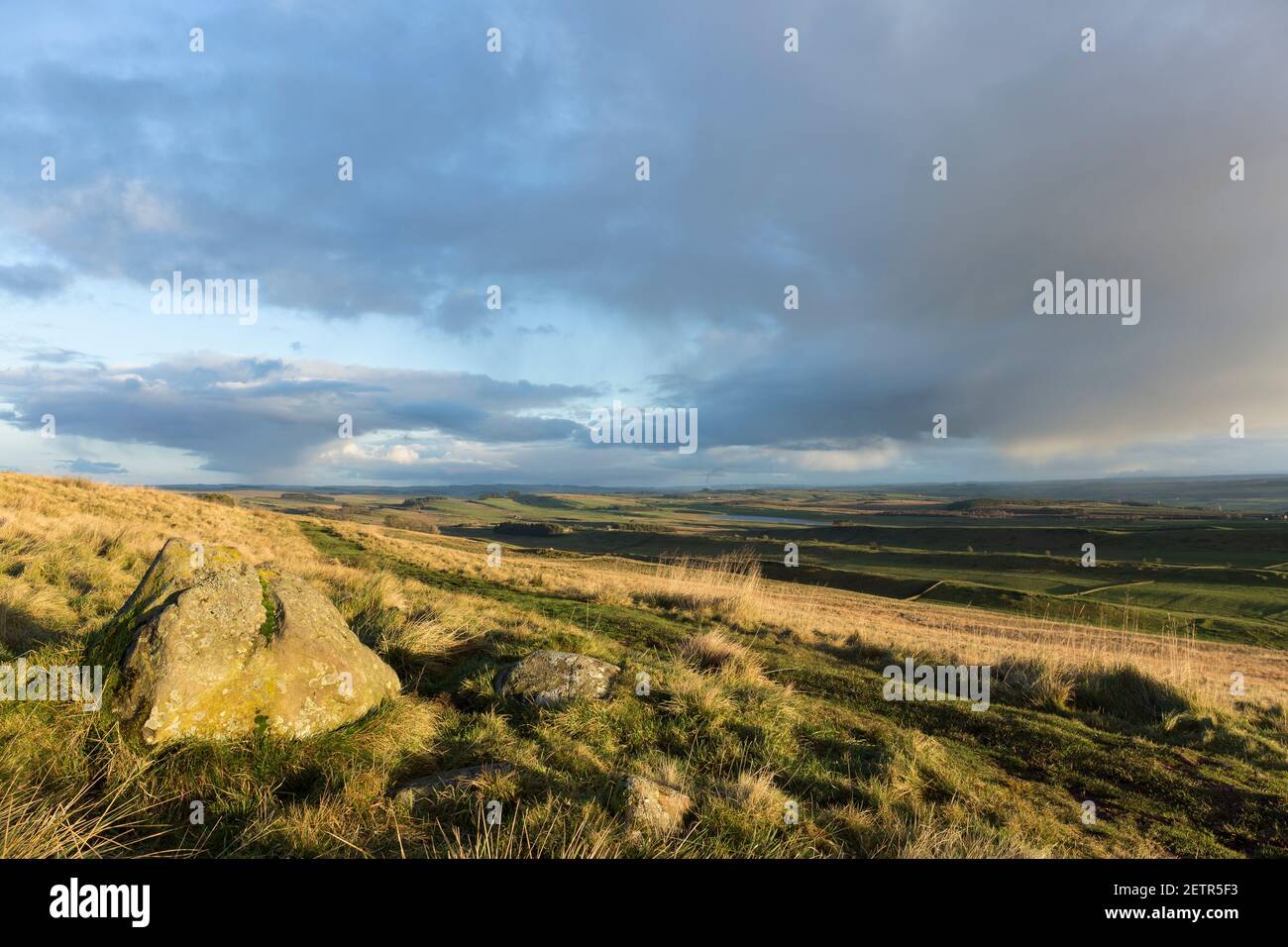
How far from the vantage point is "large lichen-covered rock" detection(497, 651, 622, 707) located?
264 inches

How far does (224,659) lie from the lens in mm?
5211

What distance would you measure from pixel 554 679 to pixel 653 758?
1836 mm

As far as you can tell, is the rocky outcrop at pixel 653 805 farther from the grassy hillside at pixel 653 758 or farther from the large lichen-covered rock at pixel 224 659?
the large lichen-covered rock at pixel 224 659

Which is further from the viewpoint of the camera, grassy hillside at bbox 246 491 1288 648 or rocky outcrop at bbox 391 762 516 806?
grassy hillside at bbox 246 491 1288 648

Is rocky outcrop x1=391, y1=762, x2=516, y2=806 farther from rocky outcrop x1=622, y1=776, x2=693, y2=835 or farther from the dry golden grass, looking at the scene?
the dry golden grass

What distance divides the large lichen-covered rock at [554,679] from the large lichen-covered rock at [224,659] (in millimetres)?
1443

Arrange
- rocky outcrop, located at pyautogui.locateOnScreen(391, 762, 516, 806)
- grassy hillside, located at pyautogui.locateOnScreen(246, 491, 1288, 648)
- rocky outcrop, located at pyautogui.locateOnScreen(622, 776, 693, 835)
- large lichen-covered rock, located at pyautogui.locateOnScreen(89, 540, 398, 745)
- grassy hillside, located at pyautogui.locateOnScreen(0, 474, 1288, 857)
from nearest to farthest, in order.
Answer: grassy hillside, located at pyautogui.locateOnScreen(0, 474, 1288, 857), rocky outcrop, located at pyautogui.locateOnScreen(622, 776, 693, 835), rocky outcrop, located at pyautogui.locateOnScreen(391, 762, 516, 806), large lichen-covered rock, located at pyautogui.locateOnScreen(89, 540, 398, 745), grassy hillside, located at pyautogui.locateOnScreen(246, 491, 1288, 648)

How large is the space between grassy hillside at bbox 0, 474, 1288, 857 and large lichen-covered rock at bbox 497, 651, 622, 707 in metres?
0.22

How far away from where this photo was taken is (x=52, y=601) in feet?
26.7

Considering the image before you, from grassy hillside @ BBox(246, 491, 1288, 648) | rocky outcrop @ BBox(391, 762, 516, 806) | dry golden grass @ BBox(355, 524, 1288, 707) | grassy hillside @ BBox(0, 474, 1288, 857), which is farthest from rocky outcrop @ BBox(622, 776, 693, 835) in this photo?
grassy hillside @ BBox(246, 491, 1288, 648)

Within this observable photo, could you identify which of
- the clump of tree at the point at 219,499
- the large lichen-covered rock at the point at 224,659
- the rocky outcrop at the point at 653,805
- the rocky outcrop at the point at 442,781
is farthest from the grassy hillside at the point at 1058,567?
the large lichen-covered rock at the point at 224,659

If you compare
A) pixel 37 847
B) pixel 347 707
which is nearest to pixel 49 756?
pixel 37 847

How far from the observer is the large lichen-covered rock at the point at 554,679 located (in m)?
6.71
